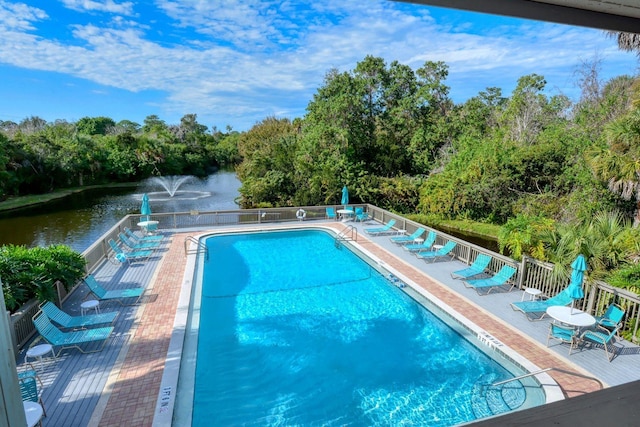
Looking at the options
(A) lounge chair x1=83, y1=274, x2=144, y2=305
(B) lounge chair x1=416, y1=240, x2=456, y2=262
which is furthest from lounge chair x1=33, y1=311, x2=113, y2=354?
(B) lounge chair x1=416, y1=240, x2=456, y2=262

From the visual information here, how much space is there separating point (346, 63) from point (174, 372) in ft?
72.5

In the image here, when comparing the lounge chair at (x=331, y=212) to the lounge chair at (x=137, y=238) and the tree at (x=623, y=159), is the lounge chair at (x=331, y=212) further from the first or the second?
the tree at (x=623, y=159)

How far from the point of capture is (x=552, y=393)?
586 cm

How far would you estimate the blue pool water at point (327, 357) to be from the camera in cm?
606

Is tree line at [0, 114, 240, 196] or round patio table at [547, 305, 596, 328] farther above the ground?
tree line at [0, 114, 240, 196]

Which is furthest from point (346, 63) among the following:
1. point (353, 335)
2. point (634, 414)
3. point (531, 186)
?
point (634, 414)

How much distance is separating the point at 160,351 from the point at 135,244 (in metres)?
7.13

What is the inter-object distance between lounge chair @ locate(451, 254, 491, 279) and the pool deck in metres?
0.26

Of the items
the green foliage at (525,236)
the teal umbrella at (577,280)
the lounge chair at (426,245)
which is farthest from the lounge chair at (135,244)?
the teal umbrella at (577,280)

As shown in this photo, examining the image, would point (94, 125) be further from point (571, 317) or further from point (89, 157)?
point (571, 317)

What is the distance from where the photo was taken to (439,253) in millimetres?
12062

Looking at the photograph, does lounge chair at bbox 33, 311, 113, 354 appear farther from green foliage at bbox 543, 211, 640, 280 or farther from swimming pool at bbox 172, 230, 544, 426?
green foliage at bbox 543, 211, 640, 280

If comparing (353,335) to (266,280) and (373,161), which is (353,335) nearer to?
(266,280)

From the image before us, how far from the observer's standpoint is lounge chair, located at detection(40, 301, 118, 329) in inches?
286
